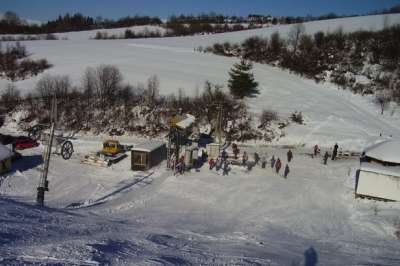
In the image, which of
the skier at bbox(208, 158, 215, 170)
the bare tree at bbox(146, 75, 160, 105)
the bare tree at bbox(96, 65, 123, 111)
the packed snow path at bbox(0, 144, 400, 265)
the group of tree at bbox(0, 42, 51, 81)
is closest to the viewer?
the packed snow path at bbox(0, 144, 400, 265)

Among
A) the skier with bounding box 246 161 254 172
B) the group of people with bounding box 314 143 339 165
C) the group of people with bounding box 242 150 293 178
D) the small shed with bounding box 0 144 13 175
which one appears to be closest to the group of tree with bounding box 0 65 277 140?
the group of people with bounding box 314 143 339 165

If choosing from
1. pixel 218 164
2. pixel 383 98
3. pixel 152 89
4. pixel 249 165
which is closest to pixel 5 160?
pixel 218 164

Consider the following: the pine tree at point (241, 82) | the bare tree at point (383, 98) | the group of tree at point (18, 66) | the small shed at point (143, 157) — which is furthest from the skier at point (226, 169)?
the group of tree at point (18, 66)

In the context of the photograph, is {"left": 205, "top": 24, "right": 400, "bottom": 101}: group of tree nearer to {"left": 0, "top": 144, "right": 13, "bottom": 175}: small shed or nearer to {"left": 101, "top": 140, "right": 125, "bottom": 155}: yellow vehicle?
{"left": 101, "top": 140, "right": 125, "bottom": 155}: yellow vehicle

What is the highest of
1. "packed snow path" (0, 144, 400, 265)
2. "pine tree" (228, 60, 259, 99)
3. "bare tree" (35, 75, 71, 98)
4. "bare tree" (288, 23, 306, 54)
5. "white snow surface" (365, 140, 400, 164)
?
"bare tree" (288, 23, 306, 54)

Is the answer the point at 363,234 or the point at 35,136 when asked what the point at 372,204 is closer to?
the point at 363,234

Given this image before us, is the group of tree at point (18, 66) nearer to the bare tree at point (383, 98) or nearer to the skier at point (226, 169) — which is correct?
the skier at point (226, 169)

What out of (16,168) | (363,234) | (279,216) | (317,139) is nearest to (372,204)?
(363,234)
